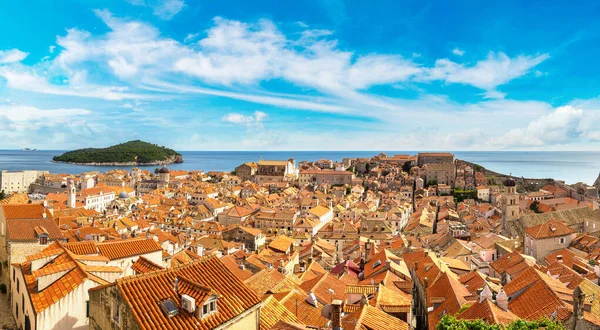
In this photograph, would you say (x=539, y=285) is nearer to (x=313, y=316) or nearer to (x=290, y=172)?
(x=313, y=316)

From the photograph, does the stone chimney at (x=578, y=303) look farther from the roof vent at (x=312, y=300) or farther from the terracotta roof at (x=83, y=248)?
the terracotta roof at (x=83, y=248)

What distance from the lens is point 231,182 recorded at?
122062 millimetres

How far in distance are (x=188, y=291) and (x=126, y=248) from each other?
9037 millimetres

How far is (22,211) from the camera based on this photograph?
18953 millimetres

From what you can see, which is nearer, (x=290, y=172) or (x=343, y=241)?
(x=343, y=241)

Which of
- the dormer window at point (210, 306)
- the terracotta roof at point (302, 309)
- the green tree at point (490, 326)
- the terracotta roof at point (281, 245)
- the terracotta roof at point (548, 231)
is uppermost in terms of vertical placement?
the dormer window at point (210, 306)

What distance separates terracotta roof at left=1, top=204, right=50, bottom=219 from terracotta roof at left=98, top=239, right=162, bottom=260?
224 inches

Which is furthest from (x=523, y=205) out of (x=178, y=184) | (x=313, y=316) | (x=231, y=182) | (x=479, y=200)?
(x=178, y=184)

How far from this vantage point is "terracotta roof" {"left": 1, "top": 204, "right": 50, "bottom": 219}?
60.5 ft

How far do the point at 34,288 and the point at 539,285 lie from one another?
729 inches

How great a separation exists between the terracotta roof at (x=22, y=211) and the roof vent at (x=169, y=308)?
1468 centimetres

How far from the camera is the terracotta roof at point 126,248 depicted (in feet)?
49.9

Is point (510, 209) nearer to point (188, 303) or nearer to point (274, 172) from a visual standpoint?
point (188, 303)

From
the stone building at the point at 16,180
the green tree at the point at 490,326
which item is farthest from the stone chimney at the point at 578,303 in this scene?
the stone building at the point at 16,180
